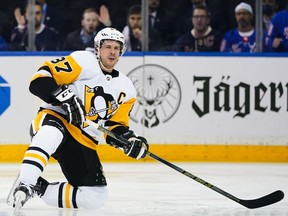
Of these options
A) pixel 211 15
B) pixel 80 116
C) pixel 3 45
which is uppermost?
pixel 211 15

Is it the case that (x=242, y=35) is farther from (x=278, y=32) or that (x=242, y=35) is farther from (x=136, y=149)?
(x=136, y=149)

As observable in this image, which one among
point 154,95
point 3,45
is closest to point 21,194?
point 154,95

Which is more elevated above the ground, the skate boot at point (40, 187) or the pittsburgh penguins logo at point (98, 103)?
the pittsburgh penguins logo at point (98, 103)

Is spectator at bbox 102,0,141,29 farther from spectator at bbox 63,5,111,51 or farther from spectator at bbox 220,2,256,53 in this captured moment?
spectator at bbox 220,2,256,53

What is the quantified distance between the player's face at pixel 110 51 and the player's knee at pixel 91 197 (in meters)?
0.61

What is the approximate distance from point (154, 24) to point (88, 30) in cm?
53

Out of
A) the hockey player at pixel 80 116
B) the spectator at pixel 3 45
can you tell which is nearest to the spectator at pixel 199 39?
the spectator at pixel 3 45

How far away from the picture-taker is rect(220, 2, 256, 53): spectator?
7.70 metres

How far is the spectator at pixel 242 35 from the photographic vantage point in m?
7.70

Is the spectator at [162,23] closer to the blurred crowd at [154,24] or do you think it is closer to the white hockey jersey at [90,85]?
the blurred crowd at [154,24]

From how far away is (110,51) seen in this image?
4590mm

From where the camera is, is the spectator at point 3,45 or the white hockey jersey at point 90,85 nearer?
the white hockey jersey at point 90,85

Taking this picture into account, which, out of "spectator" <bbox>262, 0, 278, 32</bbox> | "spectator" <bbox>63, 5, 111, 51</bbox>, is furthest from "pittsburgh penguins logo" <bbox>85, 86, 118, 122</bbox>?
"spectator" <bbox>262, 0, 278, 32</bbox>

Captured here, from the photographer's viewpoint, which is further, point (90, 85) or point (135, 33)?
point (135, 33)
